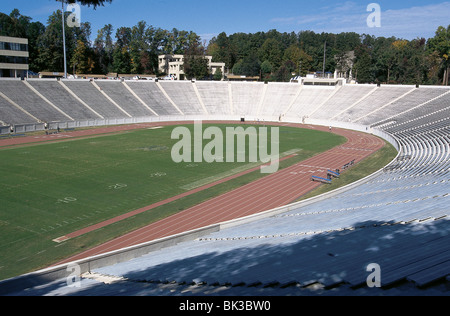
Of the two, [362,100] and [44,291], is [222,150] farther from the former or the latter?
[362,100]

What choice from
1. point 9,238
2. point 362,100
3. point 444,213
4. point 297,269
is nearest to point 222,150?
point 9,238

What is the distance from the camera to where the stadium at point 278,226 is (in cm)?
809

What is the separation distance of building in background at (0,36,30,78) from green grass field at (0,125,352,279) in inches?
1658

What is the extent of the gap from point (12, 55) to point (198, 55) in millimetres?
53850

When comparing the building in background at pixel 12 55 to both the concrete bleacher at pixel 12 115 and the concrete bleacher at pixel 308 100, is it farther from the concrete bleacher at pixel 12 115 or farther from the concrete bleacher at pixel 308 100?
the concrete bleacher at pixel 308 100

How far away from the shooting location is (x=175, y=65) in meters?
119

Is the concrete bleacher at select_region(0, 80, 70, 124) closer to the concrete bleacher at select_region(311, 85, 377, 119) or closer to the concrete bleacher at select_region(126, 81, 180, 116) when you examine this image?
the concrete bleacher at select_region(126, 81, 180, 116)

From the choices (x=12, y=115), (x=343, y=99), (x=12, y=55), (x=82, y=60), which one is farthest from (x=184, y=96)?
(x=82, y=60)

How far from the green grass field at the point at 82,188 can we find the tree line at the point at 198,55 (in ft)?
223

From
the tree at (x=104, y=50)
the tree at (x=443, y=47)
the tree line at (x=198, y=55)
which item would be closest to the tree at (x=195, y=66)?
the tree line at (x=198, y=55)

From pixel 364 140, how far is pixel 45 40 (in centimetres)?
8757

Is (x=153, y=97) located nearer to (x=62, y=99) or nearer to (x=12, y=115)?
(x=62, y=99)

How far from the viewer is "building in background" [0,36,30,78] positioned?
73.6 metres

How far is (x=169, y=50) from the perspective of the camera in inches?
5271
